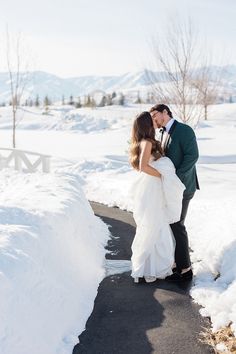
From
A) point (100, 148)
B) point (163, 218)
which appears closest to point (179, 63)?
point (100, 148)

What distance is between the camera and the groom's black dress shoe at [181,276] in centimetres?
611

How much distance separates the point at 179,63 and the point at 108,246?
12117 millimetres

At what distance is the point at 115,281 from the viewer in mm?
6160

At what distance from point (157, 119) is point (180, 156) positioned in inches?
21.6

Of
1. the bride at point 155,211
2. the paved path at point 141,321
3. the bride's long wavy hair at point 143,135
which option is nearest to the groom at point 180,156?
the bride at point 155,211

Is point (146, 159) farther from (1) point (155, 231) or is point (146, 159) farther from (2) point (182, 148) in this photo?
(1) point (155, 231)

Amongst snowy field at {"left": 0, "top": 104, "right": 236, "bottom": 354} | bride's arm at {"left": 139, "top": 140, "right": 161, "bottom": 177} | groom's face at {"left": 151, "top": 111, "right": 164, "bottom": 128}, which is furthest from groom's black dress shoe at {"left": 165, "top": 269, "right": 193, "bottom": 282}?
groom's face at {"left": 151, "top": 111, "right": 164, "bottom": 128}

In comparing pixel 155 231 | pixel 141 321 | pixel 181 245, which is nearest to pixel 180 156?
pixel 155 231

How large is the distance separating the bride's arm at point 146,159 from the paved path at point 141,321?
4.59 feet

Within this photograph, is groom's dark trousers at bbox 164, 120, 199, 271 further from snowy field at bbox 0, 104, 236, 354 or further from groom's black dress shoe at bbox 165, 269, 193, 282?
snowy field at bbox 0, 104, 236, 354

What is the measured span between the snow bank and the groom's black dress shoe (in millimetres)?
917

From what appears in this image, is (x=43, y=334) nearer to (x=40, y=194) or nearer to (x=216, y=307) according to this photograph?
(x=216, y=307)

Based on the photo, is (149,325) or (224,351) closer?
(224,351)

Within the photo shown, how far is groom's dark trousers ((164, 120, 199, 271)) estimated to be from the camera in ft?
19.6
